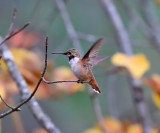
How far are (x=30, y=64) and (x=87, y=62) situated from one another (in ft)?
3.11

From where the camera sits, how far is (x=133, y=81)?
2.59 meters

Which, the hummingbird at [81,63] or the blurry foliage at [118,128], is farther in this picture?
the blurry foliage at [118,128]

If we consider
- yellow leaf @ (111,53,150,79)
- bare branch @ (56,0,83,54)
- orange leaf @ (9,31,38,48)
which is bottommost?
yellow leaf @ (111,53,150,79)

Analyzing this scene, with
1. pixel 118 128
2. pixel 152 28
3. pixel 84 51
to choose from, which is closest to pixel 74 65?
pixel 118 128

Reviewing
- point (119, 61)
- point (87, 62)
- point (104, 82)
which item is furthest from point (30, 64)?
point (104, 82)

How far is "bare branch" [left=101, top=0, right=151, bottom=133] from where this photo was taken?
2447mm

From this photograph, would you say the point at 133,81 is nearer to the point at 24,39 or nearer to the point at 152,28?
the point at 152,28

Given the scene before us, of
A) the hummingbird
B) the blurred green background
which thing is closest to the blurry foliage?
the hummingbird

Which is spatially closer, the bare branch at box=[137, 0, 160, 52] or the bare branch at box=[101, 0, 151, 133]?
the bare branch at box=[101, 0, 151, 133]

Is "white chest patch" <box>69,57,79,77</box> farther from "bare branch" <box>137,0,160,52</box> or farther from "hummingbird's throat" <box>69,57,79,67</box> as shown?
"bare branch" <box>137,0,160,52</box>

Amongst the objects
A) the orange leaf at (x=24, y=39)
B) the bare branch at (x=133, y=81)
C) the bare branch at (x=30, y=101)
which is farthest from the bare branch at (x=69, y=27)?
the bare branch at (x=30, y=101)

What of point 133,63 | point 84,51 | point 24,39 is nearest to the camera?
point 133,63

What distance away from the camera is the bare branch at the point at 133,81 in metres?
2.45

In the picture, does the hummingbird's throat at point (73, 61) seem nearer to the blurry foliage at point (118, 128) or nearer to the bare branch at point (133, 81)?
the bare branch at point (133, 81)
